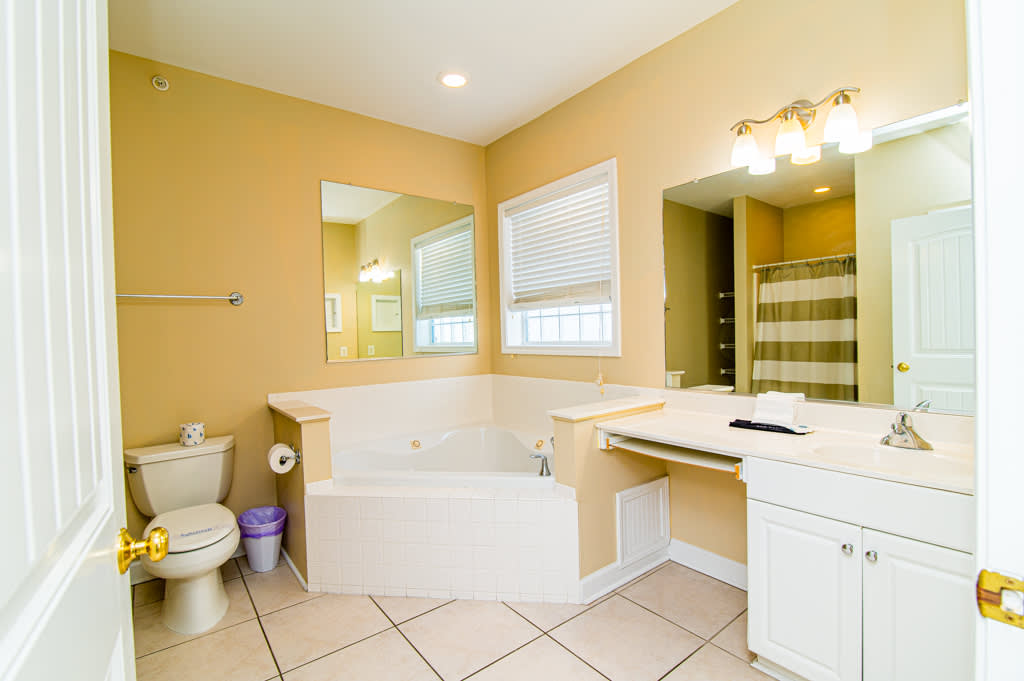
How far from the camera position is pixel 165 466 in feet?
7.70

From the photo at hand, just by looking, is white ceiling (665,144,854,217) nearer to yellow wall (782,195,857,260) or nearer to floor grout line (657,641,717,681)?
yellow wall (782,195,857,260)

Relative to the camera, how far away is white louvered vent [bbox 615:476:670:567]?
7.71 ft

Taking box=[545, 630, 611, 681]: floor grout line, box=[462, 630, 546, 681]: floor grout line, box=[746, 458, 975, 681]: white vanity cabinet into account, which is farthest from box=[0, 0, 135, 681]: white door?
box=[746, 458, 975, 681]: white vanity cabinet

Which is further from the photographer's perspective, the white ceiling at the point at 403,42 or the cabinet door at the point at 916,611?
the white ceiling at the point at 403,42

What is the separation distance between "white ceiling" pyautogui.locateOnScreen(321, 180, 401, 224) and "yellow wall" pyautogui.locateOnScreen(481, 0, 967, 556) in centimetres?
100

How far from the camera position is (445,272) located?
3555 millimetres

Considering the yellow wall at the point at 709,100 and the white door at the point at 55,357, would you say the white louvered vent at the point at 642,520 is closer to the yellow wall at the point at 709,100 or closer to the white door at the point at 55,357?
the yellow wall at the point at 709,100

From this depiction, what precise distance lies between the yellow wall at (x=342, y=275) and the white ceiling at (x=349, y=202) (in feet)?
0.19

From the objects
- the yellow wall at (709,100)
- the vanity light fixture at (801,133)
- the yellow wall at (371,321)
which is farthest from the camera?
the yellow wall at (371,321)

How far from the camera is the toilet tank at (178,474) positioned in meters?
2.30

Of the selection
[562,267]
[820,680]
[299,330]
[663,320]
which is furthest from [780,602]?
[299,330]

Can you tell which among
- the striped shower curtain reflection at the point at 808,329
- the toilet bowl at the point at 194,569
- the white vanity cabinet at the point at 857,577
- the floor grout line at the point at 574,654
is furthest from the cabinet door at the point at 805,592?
the toilet bowl at the point at 194,569

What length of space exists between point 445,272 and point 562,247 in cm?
94

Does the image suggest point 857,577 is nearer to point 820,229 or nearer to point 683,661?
point 683,661
